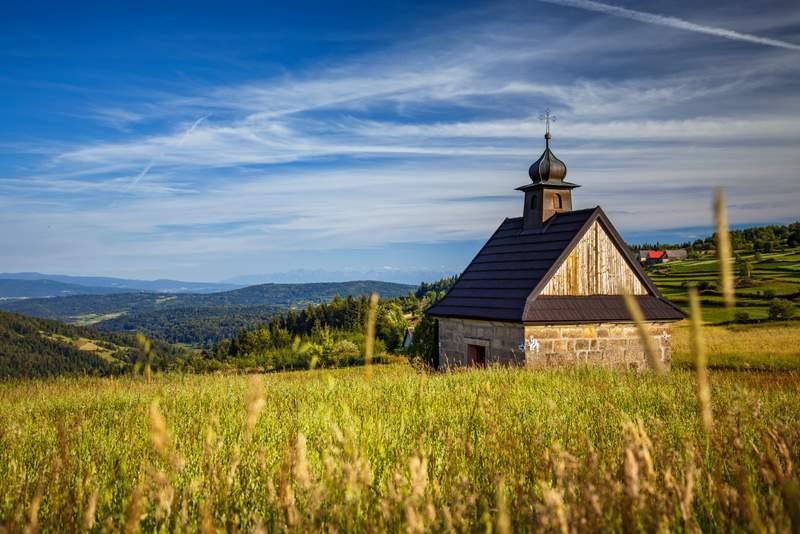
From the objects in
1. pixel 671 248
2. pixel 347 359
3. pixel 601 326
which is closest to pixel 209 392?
pixel 601 326

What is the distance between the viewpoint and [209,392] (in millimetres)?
8633

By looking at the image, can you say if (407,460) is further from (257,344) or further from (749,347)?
(257,344)

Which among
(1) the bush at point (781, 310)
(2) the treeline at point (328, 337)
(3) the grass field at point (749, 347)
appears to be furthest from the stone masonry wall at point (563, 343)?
(1) the bush at point (781, 310)

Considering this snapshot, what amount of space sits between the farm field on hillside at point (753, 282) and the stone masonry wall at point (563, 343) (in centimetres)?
2655

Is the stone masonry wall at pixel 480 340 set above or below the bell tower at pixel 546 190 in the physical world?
below

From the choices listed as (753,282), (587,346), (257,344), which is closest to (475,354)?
(587,346)

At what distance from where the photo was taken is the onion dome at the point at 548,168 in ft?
69.5

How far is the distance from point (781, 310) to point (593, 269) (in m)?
35.5

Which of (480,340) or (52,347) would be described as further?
(52,347)

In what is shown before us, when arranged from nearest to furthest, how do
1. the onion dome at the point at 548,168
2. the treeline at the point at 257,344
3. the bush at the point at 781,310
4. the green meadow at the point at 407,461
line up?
the green meadow at the point at 407,461
the treeline at the point at 257,344
the onion dome at the point at 548,168
the bush at the point at 781,310

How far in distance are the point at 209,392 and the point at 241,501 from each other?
6032 mm

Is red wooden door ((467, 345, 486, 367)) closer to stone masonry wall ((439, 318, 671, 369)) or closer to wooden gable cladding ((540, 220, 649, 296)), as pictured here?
stone masonry wall ((439, 318, 671, 369))

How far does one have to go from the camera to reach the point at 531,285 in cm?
1825

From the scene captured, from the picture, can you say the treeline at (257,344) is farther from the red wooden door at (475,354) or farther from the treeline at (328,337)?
the red wooden door at (475,354)
